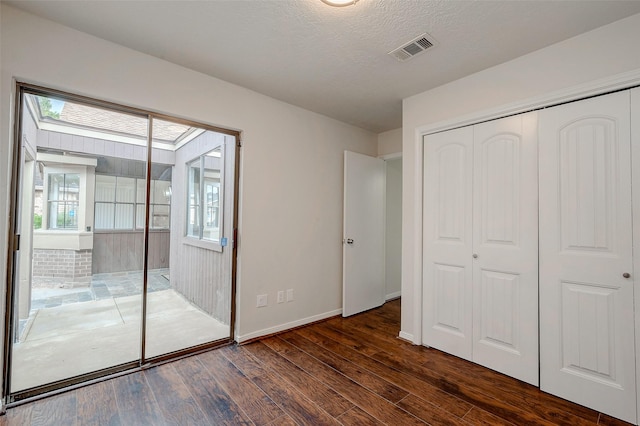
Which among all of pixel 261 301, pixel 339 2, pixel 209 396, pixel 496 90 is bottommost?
pixel 209 396

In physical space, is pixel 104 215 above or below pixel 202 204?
below

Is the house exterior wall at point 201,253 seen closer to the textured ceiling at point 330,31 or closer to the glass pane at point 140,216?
the glass pane at point 140,216

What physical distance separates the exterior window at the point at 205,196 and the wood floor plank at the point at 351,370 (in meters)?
1.41

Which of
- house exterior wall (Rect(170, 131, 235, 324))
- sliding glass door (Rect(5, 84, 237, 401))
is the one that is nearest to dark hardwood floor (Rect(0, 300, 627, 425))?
sliding glass door (Rect(5, 84, 237, 401))

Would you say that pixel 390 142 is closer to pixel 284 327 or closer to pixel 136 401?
pixel 284 327

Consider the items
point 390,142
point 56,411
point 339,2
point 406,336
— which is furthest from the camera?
point 390,142

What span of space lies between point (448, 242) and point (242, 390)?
2146 millimetres

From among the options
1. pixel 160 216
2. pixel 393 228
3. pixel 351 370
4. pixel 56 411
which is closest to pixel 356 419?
pixel 351 370

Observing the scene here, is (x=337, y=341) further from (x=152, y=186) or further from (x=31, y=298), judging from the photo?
(x=31, y=298)

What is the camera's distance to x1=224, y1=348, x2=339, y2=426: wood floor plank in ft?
5.89

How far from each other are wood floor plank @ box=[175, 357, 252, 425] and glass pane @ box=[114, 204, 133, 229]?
4.25 feet

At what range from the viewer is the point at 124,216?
2.55 m

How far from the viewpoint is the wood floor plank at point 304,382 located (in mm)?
1922

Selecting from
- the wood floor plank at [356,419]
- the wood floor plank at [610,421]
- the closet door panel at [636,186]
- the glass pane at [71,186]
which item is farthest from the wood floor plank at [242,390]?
the closet door panel at [636,186]
